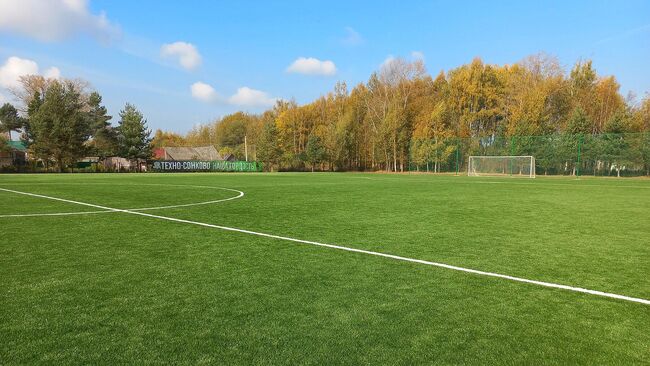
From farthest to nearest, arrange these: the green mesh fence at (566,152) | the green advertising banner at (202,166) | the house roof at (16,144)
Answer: the house roof at (16,144) < the green advertising banner at (202,166) < the green mesh fence at (566,152)

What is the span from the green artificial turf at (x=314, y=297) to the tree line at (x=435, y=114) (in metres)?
39.0

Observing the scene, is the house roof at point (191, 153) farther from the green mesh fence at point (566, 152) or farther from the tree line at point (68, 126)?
the green mesh fence at point (566, 152)

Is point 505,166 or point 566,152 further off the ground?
point 566,152

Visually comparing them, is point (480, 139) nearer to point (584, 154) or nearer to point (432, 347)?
point (584, 154)

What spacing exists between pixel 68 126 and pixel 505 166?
2023 inches

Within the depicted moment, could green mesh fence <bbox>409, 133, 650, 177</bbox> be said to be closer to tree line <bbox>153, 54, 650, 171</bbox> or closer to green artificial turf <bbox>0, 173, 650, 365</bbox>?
tree line <bbox>153, 54, 650, 171</bbox>

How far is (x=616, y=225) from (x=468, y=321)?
6.74 meters

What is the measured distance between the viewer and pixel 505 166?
37.3 meters

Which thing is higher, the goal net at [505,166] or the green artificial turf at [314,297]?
the goal net at [505,166]

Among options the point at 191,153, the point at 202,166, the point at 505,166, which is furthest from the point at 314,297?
the point at 191,153

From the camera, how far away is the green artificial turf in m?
2.62

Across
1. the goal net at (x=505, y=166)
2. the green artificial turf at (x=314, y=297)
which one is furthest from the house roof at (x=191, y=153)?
the green artificial turf at (x=314, y=297)

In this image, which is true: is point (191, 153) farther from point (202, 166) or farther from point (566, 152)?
point (566, 152)

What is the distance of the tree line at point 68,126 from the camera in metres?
47.1
